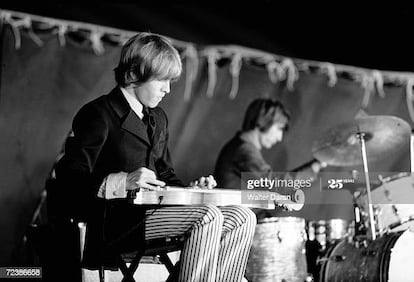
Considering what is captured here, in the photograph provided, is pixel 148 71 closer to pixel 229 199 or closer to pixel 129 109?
pixel 129 109

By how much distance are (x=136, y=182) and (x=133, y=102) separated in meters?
0.50

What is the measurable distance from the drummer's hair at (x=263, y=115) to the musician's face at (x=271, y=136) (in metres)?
0.03

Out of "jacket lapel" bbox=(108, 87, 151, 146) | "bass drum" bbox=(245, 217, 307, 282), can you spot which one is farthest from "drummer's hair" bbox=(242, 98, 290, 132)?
"jacket lapel" bbox=(108, 87, 151, 146)

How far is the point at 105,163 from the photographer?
2404 mm

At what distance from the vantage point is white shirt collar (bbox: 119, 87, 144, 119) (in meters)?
2.53

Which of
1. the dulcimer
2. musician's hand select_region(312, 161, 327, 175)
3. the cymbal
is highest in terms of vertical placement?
the cymbal

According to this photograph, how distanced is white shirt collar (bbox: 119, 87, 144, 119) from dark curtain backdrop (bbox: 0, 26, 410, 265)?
3.29 feet

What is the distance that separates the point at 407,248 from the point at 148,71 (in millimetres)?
1428

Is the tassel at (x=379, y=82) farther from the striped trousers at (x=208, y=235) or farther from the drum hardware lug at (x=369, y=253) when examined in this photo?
the striped trousers at (x=208, y=235)

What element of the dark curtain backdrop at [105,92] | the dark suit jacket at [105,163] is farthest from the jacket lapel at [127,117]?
the dark curtain backdrop at [105,92]

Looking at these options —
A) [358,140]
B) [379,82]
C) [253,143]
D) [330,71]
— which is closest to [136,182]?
[358,140]

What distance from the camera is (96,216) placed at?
2.26 metres

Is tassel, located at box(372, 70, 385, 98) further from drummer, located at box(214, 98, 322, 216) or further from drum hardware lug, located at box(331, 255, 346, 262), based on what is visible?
drum hardware lug, located at box(331, 255, 346, 262)

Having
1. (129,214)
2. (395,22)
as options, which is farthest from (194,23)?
(129,214)
